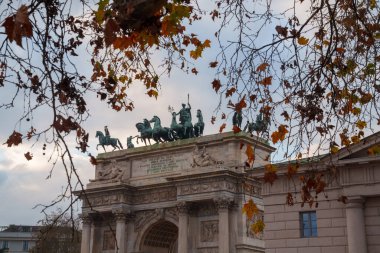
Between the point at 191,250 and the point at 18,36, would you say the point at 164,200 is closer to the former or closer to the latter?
the point at 191,250

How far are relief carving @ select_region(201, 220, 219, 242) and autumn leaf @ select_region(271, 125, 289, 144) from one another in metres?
32.6

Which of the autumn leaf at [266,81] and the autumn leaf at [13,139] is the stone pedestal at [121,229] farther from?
the autumn leaf at [13,139]

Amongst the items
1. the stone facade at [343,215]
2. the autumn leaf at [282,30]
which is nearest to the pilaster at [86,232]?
the stone facade at [343,215]

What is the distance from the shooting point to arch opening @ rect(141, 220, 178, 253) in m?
46.9

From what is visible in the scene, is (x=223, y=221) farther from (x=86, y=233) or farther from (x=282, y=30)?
(x=282, y=30)

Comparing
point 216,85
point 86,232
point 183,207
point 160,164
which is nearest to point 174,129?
point 160,164

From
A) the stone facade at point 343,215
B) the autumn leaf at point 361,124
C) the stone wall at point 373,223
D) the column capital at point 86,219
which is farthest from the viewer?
the column capital at point 86,219

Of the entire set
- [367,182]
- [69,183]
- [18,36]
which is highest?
[367,182]

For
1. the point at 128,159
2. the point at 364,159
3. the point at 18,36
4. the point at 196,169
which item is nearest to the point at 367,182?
the point at 364,159

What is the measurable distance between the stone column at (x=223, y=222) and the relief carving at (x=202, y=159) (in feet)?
10.3

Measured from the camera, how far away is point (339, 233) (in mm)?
25656

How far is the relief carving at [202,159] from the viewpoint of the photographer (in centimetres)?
4338

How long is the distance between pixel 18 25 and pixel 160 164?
41688 millimetres

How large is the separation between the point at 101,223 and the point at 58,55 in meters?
42.0
